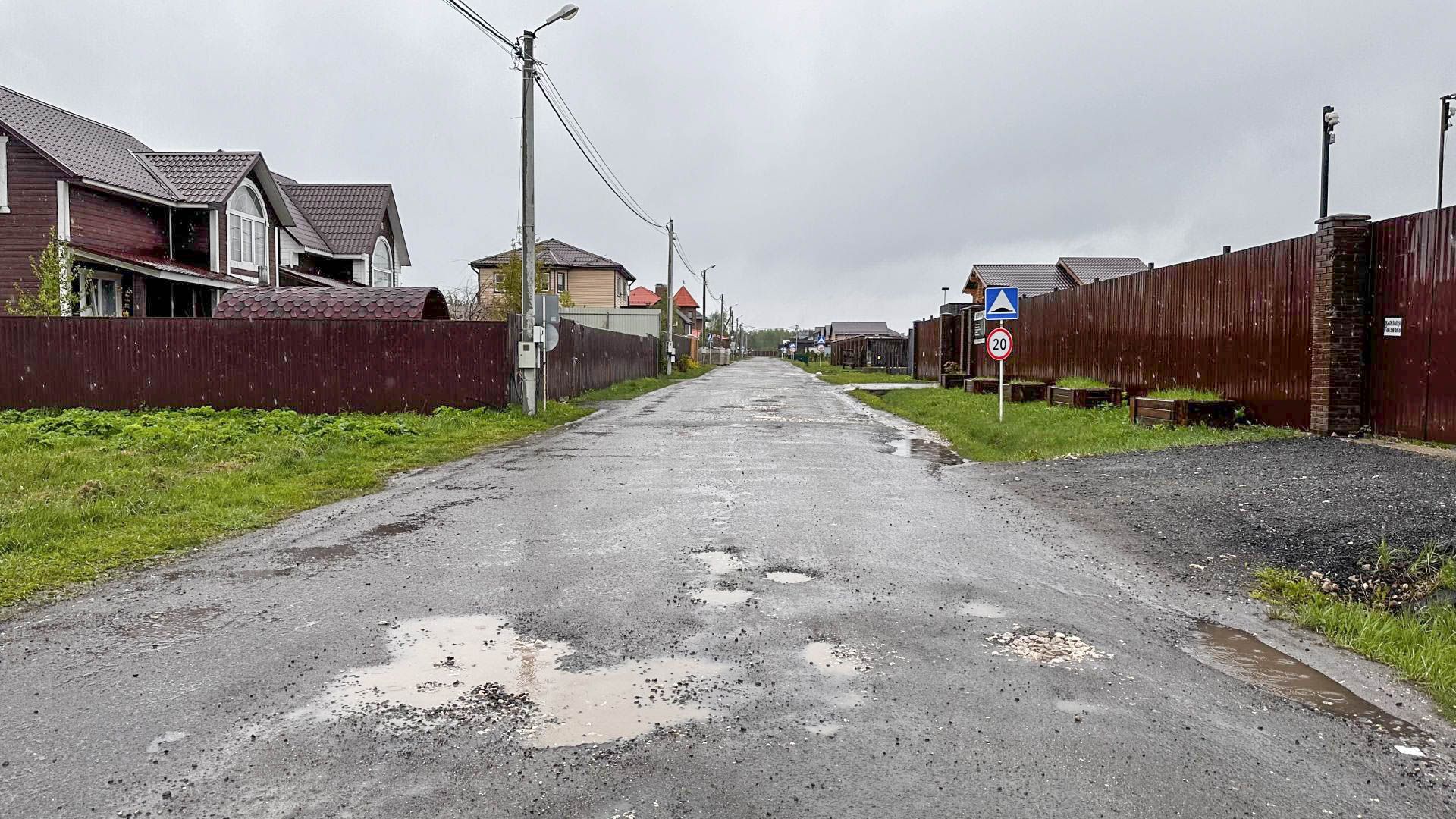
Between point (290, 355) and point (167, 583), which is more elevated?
point (290, 355)

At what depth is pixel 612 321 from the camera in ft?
170

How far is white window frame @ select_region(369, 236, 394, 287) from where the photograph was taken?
40181mm

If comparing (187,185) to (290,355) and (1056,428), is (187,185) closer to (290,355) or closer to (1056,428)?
(290,355)

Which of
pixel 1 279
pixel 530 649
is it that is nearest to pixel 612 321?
pixel 1 279

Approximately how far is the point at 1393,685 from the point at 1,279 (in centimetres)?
2976

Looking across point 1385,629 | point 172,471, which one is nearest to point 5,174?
point 172,471

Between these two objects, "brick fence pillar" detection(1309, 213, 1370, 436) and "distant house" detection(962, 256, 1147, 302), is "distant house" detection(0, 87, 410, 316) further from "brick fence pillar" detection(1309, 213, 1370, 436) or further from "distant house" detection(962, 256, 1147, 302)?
"distant house" detection(962, 256, 1147, 302)

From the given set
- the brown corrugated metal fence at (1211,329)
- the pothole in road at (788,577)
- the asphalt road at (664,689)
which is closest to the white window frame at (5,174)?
the asphalt road at (664,689)

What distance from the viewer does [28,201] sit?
79.6ft

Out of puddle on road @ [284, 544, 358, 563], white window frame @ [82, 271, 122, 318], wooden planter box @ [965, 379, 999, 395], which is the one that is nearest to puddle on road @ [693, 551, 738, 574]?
puddle on road @ [284, 544, 358, 563]

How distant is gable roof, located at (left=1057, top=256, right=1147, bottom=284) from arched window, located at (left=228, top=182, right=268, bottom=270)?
43166 millimetres

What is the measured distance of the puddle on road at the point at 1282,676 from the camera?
3955 millimetres

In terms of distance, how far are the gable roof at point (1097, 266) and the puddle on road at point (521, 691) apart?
56646mm

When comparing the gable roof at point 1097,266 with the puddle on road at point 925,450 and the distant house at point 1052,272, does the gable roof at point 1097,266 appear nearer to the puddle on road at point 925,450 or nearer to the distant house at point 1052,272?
the distant house at point 1052,272
